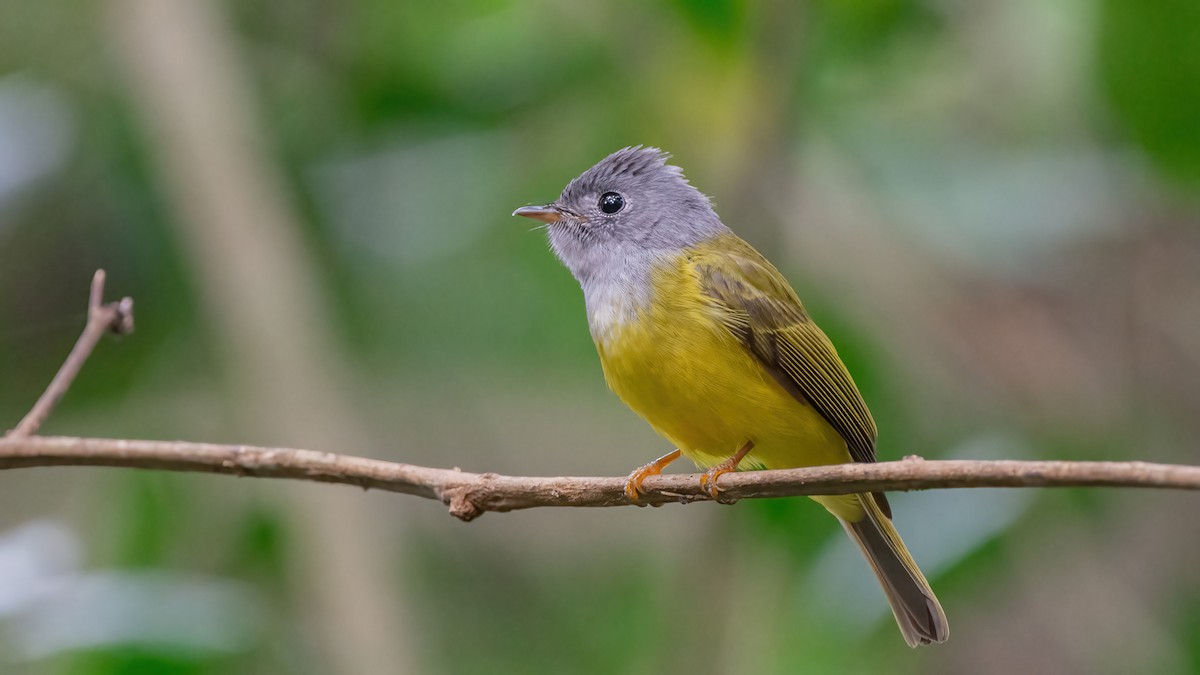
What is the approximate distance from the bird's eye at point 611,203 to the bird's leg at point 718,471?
0.70 metres

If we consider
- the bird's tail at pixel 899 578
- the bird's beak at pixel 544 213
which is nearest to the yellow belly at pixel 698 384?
the bird's tail at pixel 899 578

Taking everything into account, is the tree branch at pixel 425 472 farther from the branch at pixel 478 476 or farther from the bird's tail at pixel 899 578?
the bird's tail at pixel 899 578

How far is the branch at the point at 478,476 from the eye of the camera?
1.51 meters

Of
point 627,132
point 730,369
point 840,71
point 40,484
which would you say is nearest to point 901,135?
point 840,71

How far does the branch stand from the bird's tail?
32.9 inches

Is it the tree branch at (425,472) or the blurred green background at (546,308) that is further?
the blurred green background at (546,308)

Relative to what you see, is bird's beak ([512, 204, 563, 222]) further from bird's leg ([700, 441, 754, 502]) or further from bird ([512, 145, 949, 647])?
bird's leg ([700, 441, 754, 502])

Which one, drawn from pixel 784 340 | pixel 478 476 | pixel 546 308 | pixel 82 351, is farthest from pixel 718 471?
pixel 546 308

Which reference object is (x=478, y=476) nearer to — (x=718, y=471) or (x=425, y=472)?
(x=425, y=472)

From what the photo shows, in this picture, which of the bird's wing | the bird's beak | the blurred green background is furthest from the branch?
the blurred green background

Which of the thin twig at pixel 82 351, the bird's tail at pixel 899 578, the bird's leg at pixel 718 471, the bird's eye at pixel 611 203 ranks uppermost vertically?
the thin twig at pixel 82 351

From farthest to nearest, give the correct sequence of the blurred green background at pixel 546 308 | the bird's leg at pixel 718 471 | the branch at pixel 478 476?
1. the blurred green background at pixel 546 308
2. the bird's leg at pixel 718 471
3. the branch at pixel 478 476

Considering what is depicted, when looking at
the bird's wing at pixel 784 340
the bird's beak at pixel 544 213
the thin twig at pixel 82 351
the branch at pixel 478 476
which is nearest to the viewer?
the branch at pixel 478 476

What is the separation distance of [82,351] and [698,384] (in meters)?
1.13
